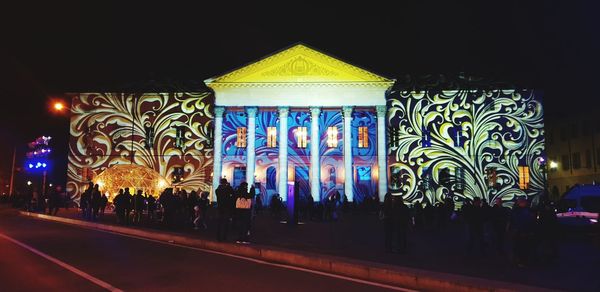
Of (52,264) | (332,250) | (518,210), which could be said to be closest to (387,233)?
(332,250)

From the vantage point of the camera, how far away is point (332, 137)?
159 ft

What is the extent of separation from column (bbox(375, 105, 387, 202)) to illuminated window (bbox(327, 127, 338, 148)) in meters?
5.23

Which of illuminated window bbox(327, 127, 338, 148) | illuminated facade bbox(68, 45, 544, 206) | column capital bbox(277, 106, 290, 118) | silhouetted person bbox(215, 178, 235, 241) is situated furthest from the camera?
illuminated window bbox(327, 127, 338, 148)

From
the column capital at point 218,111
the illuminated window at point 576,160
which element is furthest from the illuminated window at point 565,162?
the column capital at point 218,111

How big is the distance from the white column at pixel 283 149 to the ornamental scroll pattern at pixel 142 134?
24.1 feet

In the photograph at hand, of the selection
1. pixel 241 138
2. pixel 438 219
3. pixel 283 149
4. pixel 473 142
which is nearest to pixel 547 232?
pixel 438 219

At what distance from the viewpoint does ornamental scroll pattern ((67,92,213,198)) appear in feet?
157

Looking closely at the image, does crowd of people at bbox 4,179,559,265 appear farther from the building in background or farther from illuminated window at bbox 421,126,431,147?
the building in background

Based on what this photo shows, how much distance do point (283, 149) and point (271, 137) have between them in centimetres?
405

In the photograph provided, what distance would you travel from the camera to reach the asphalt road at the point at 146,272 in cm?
801

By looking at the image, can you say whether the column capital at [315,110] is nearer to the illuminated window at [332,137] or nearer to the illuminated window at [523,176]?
the illuminated window at [332,137]

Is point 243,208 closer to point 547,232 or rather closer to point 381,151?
point 547,232

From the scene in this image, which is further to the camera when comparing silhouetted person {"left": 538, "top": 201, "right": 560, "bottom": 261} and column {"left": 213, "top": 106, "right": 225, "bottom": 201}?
column {"left": 213, "top": 106, "right": 225, "bottom": 201}

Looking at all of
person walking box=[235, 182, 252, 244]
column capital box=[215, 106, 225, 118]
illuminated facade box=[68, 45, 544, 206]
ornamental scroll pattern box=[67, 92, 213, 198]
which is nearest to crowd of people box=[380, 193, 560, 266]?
person walking box=[235, 182, 252, 244]
